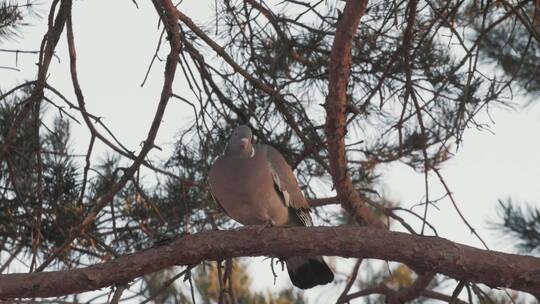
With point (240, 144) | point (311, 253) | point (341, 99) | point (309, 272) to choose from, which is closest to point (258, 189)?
point (240, 144)

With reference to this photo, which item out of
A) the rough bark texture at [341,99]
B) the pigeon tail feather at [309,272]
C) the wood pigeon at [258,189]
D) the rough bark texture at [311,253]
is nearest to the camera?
the rough bark texture at [311,253]

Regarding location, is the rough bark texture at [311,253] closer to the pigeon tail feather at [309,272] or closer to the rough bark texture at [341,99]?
the rough bark texture at [341,99]

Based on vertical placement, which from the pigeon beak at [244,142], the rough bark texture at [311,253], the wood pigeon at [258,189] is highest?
the pigeon beak at [244,142]

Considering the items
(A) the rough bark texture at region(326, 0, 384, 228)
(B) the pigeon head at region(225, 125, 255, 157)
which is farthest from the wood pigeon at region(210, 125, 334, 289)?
(A) the rough bark texture at region(326, 0, 384, 228)

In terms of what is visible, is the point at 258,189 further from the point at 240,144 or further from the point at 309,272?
the point at 309,272

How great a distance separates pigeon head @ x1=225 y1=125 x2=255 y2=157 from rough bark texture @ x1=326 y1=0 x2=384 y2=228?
39cm

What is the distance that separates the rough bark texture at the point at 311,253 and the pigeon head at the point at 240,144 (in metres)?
0.76

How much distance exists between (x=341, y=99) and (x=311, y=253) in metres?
0.61

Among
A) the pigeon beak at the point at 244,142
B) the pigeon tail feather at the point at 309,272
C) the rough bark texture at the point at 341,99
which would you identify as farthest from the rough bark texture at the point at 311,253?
the pigeon tail feather at the point at 309,272

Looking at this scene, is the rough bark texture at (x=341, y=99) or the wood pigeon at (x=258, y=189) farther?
the wood pigeon at (x=258, y=189)

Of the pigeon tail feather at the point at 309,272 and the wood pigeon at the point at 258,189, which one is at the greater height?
the wood pigeon at the point at 258,189

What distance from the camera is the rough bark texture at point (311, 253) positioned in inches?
115

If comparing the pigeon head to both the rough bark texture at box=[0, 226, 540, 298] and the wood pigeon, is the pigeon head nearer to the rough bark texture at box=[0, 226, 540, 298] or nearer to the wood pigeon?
the wood pigeon

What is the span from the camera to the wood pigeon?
3.72 metres
